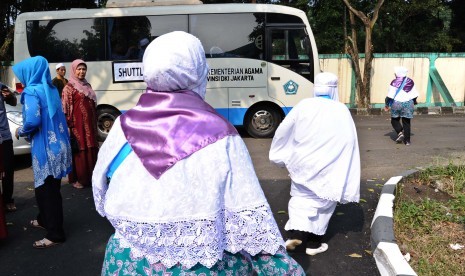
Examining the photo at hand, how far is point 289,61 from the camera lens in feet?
33.2

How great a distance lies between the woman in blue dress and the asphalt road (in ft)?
1.00

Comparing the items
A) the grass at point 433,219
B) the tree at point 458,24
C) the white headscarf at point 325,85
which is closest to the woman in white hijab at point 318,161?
the white headscarf at point 325,85

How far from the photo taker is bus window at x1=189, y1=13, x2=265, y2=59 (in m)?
Result: 10.1

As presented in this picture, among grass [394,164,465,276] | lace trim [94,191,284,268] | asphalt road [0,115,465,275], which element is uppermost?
lace trim [94,191,284,268]

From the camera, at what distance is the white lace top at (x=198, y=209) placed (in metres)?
1.63

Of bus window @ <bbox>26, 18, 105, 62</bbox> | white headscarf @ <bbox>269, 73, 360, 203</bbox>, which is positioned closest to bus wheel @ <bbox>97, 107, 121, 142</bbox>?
bus window @ <bbox>26, 18, 105, 62</bbox>

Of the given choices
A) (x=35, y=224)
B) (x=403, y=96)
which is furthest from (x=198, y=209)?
(x=403, y=96)

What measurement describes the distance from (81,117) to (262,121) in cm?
532

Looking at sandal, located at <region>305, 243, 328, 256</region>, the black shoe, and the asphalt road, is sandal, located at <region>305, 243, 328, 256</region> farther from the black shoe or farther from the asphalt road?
the black shoe

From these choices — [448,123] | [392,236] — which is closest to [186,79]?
[392,236]

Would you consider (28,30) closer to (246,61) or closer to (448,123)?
(246,61)

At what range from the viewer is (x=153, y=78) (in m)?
1.66

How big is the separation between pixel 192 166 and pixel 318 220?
2.73 m

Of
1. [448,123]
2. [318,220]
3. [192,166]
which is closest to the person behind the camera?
Result: [192,166]
